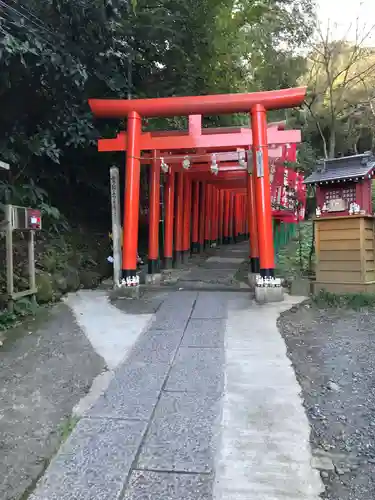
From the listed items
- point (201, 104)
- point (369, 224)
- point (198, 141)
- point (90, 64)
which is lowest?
point (369, 224)

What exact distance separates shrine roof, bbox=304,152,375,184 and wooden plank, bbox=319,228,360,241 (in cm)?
90

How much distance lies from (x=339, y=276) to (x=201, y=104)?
12.6 ft

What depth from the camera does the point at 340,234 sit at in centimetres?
757

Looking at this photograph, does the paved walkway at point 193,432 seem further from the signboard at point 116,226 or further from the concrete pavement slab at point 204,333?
the signboard at point 116,226

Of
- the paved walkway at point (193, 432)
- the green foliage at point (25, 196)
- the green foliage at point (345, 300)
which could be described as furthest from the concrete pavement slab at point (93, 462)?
the green foliage at point (25, 196)

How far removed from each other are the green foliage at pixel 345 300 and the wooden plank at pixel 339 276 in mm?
279

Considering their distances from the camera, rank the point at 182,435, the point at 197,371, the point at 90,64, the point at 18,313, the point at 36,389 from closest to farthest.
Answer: the point at 182,435, the point at 36,389, the point at 197,371, the point at 18,313, the point at 90,64

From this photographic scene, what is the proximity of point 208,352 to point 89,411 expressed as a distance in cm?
174

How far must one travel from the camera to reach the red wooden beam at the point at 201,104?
7.63 metres

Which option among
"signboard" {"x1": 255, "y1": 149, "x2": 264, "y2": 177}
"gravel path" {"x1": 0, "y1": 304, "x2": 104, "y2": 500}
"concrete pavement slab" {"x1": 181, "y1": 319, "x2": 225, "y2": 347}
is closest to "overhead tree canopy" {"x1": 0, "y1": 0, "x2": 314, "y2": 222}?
"signboard" {"x1": 255, "y1": 149, "x2": 264, "y2": 177}

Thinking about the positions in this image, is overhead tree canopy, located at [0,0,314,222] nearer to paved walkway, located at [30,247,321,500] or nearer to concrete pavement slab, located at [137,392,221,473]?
paved walkway, located at [30,247,321,500]

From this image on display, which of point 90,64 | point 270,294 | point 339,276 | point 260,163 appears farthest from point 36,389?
point 90,64

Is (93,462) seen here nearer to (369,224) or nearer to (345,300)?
(345,300)

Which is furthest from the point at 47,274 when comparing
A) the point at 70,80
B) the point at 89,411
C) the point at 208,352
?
the point at 89,411
